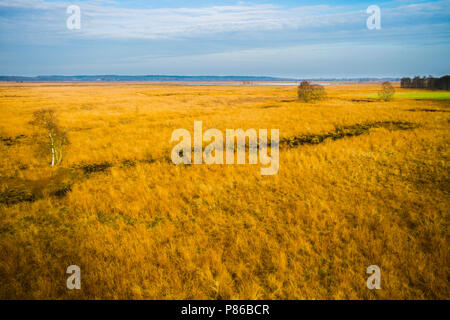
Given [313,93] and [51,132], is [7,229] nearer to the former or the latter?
[51,132]

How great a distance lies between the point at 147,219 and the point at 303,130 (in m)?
16.3

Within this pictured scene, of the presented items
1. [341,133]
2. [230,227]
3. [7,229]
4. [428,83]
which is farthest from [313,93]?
[428,83]

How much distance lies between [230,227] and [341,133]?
1597 centimetres

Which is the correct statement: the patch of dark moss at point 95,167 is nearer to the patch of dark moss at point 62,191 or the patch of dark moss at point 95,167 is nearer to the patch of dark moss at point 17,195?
the patch of dark moss at point 62,191

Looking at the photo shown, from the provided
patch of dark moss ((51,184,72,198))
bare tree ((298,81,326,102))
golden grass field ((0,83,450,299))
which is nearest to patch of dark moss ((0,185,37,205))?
golden grass field ((0,83,450,299))

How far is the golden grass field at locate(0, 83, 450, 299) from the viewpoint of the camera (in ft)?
14.3

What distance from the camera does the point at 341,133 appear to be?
1875 centimetres

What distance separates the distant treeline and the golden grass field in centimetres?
10747

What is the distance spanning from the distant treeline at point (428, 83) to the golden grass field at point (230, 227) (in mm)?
107474

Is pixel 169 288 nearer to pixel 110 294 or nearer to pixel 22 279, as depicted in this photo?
pixel 110 294

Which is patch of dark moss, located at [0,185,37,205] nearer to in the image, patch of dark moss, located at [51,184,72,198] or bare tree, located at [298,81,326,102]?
patch of dark moss, located at [51,184,72,198]

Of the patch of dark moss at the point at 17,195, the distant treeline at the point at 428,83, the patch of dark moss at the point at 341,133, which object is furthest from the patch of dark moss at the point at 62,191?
the distant treeline at the point at 428,83

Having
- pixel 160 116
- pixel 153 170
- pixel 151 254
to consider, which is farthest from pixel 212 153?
pixel 160 116
